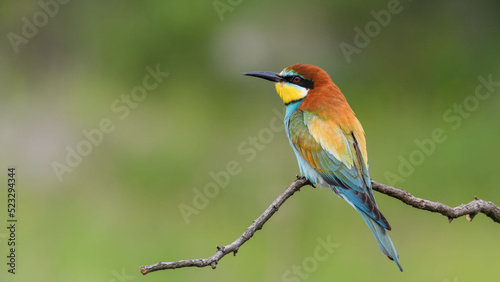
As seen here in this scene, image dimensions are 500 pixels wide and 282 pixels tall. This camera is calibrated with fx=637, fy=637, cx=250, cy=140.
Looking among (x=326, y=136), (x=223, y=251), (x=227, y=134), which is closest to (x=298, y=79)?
(x=326, y=136)

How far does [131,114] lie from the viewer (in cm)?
484

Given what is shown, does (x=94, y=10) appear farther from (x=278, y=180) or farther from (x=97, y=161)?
(x=278, y=180)

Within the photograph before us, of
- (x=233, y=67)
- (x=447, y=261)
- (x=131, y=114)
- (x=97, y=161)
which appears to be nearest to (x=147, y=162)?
(x=97, y=161)

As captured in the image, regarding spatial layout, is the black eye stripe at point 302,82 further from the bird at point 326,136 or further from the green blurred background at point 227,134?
the green blurred background at point 227,134

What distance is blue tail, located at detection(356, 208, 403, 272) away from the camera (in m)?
1.42

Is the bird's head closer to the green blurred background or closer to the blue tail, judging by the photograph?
the blue tail

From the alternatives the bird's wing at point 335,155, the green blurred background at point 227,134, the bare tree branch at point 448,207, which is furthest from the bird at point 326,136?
the green blurred background at point 227,134

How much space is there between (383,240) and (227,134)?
330cm

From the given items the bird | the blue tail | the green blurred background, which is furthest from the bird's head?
the green blurred background

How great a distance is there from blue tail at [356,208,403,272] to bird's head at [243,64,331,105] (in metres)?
0.41

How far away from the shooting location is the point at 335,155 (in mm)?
1713

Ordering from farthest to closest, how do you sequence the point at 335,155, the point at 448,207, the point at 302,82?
1. the point at 302,82
2. the point at 335,155
3. the point at 448,207

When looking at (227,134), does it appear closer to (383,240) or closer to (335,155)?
(335,155)

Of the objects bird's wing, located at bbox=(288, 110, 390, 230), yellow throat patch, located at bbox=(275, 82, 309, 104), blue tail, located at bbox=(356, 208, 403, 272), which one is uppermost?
yellow throat patch, located at bbox=(275, 82, 309, 104)
